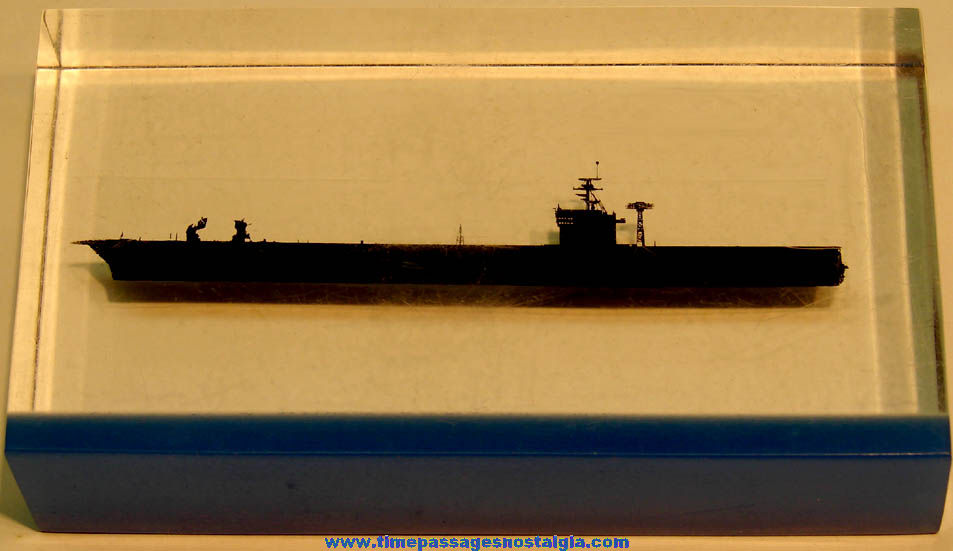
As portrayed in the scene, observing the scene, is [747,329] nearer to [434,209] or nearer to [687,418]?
[687,418]

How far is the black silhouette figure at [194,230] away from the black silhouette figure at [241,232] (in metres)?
0.17

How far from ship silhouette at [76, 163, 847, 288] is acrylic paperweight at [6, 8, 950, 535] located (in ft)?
0.05

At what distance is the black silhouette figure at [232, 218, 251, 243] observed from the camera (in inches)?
163

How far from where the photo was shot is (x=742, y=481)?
3771 mm

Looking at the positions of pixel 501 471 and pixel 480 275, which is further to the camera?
pixel 480 275

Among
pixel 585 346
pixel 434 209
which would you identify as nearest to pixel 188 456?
pixel 434 209

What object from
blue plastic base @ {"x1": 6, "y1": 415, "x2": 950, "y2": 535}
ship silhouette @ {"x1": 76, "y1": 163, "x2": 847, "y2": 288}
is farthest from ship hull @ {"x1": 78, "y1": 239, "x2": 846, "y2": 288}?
blue plastic base @ {"x1": 6, "y1": 415, "x2": 950, "y2": 535}

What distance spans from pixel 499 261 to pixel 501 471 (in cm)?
100

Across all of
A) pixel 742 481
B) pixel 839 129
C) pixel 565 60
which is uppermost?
pixel 565 60

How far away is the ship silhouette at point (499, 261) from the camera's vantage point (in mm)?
4031

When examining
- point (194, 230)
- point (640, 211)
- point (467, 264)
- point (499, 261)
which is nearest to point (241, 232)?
point (194, 230)

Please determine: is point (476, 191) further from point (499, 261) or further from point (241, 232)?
point (241, 232)

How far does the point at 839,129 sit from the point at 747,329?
1.13 metres

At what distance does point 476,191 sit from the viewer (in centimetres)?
416
